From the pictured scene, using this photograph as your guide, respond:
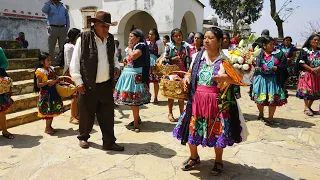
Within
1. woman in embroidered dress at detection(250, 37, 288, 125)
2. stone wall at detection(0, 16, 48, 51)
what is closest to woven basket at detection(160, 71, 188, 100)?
woman in embroidered dress at detection(250, 37, 288, 125)

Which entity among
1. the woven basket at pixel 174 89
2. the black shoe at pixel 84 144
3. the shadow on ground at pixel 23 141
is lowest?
the shadow on ground at pixel 23 141

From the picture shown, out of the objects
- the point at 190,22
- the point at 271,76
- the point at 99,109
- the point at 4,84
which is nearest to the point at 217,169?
the point at 99,109

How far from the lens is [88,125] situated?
13.9 feet

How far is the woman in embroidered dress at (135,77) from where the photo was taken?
15.7ft

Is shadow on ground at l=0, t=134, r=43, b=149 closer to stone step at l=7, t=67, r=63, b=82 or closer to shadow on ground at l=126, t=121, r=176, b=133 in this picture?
shadow on ground at l=126, t=121, r=176, b=133

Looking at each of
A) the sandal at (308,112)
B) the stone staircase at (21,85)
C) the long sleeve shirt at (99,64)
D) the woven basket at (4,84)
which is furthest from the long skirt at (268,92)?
the woven basket at (4,84)

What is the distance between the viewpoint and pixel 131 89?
483 centimetres

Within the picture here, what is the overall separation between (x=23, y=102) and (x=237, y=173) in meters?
4.72

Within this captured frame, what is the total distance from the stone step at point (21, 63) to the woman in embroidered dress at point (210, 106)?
5549 millimetres

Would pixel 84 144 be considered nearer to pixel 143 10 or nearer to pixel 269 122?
pixel 269 122

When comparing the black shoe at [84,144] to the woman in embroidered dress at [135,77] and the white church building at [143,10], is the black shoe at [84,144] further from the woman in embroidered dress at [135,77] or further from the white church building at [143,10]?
the white church building at [143,10]

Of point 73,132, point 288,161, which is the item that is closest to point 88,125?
point 73,132

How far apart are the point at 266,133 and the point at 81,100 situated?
3.47 meters

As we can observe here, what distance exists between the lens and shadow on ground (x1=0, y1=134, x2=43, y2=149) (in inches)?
174
